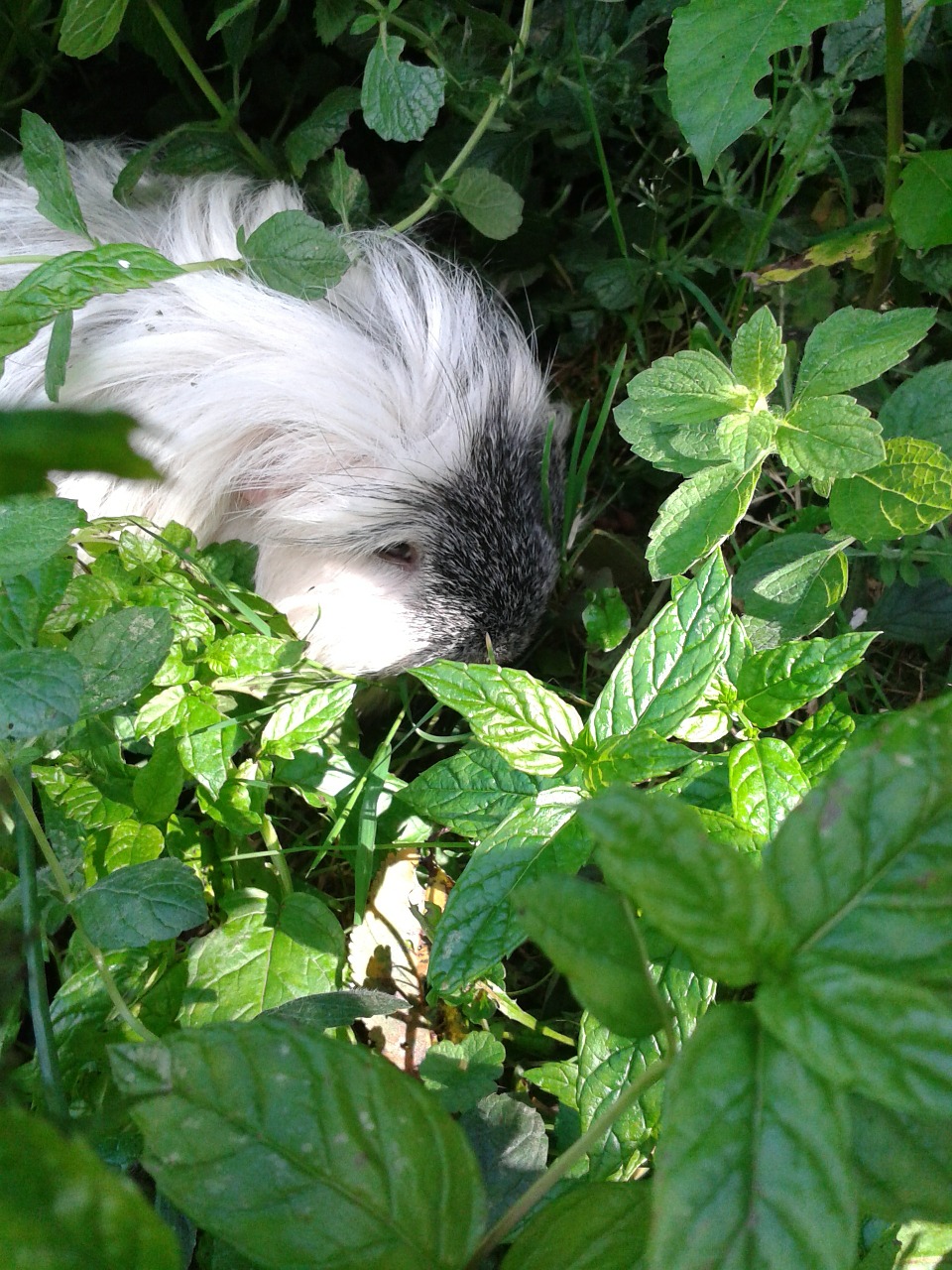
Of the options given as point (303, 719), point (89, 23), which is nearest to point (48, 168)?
point (89, 23)

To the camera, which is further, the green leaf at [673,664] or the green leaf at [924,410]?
the green leaf at [924,410]

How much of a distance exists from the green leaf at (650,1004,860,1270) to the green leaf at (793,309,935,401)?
1.03m

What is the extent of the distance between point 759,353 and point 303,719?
0.94 m

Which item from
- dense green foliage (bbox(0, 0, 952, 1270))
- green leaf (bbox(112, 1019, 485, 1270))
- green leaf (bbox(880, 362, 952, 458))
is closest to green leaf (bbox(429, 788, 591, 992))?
dense green foliage (bbox(0, 0, 952, 1270))

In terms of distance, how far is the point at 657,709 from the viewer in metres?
1.29

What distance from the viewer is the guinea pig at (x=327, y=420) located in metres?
2.00

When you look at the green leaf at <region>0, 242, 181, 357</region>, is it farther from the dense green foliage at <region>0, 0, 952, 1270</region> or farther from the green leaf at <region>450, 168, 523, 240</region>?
the green leaf at <region>450, 168, 523, 240</region>

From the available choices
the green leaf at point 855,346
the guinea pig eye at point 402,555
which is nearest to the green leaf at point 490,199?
the guinea pig eye at point 402,555

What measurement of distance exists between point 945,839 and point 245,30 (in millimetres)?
2275

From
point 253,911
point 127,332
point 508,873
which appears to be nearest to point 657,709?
point 508,873

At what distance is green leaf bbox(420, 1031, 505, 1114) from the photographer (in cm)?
141

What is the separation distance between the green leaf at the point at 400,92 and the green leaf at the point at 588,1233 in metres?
1.75

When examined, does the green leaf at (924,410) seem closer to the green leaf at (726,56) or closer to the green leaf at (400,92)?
the green leaf at (726,56)

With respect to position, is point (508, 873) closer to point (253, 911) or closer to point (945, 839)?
point (253, 911)
